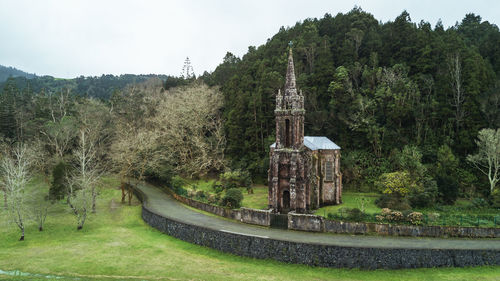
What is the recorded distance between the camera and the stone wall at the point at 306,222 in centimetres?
2773

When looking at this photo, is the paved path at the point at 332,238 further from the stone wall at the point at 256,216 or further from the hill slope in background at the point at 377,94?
the hill slope in background at the point at 377,94

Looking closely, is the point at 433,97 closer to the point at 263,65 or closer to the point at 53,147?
the point at 263,65

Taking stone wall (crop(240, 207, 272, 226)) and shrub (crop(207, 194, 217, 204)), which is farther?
shrub (crop(207, 194, 217, 204))

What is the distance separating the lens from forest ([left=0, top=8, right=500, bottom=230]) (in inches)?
1533

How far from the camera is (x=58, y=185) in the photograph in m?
36.2

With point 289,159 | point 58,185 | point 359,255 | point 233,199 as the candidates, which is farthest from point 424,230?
point 58,185

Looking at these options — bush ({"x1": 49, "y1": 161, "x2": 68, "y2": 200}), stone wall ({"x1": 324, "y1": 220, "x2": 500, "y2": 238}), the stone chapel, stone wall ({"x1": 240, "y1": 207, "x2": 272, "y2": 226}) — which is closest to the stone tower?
the stone chapel

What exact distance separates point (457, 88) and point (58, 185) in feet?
171

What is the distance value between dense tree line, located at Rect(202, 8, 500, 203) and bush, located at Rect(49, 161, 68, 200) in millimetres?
23724

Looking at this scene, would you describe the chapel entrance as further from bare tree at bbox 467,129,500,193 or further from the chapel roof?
bare tree at bbox 467,129,500,193

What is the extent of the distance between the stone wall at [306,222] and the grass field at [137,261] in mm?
4707

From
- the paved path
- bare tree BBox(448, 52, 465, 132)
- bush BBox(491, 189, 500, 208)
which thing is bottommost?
the paved path

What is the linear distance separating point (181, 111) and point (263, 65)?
18923 mm

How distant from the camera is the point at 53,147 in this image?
183 feet
